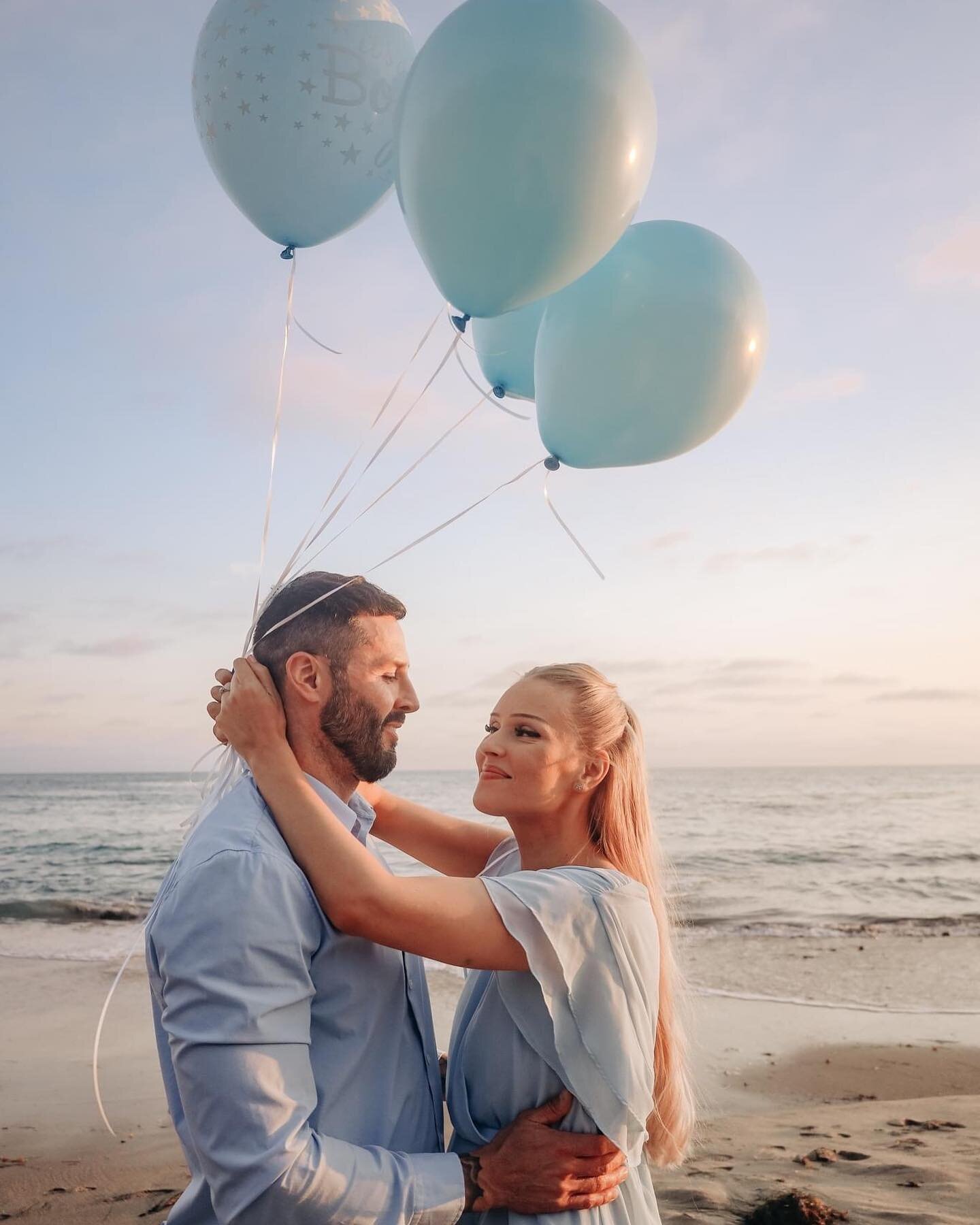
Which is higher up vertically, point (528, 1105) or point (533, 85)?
point (533, 85)

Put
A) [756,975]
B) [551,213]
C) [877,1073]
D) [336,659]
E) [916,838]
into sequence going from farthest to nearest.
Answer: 1. [916,838]
2. [756,975]
3. [877,1073]
4. [551,213]
5. [336,659]

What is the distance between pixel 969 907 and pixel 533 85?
15.7 metres

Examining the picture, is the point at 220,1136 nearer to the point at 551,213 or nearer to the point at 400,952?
the point at 400,952

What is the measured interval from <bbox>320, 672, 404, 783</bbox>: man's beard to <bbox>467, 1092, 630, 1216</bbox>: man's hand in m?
0.87

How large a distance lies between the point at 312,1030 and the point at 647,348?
2.21 m

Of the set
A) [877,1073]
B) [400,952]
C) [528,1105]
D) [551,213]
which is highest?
[551,213]

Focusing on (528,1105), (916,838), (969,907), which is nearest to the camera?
(528,1105)

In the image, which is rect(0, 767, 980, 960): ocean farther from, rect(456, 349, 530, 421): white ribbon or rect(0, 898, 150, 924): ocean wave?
rect(456, 349, 530, 421): white ribbon

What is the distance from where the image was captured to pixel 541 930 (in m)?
2.15

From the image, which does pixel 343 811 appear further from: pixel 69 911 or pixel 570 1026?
pixel 69 911

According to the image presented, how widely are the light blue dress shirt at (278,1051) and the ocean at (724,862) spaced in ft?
4.20

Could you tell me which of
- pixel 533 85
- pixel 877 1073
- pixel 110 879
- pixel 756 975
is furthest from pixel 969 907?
pixel 533 85

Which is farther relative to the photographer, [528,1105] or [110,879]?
[110,879]

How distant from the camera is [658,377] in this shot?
313 centimetres
